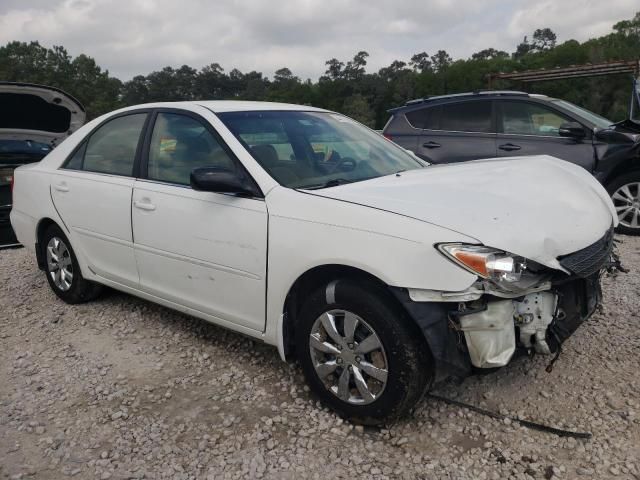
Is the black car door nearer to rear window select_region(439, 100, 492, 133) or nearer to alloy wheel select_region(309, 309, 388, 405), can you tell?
rear window select_region(439, 100, 492, 133)

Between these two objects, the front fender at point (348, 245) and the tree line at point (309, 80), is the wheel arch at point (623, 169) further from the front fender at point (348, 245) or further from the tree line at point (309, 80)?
the tree line at point (309, 80)

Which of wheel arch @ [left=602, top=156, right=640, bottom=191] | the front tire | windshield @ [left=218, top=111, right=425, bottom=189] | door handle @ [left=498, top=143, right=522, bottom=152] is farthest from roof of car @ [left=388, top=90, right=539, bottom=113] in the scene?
the front tire

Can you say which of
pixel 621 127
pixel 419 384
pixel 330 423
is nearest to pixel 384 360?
pixel 419 384

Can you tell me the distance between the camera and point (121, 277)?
3838 millimetres

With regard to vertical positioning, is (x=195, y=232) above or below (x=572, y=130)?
below

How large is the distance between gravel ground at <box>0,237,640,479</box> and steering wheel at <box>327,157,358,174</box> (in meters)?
1.22

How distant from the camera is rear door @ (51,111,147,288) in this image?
3697 mm

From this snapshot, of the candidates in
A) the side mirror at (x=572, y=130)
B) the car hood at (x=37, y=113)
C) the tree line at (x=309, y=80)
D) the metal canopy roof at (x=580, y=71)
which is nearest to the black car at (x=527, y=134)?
the side mirror at (x=572, y=130)

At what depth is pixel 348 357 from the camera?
102 inches

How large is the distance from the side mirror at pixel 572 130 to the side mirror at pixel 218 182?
185 inches

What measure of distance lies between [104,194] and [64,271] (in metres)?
1.04

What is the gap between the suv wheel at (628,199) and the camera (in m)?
6.07

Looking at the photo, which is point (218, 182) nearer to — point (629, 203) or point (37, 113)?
point (37, 113)

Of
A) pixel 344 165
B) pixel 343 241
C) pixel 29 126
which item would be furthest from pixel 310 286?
pixel 29 126
